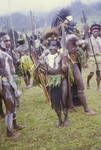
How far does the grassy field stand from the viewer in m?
9.10

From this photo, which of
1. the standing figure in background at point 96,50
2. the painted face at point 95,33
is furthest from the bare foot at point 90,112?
the painted face at point 95,33

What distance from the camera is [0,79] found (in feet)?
31.7

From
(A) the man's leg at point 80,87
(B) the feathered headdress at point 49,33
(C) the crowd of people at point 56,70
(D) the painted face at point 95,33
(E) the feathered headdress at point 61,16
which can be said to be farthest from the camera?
(D) the painted face at point 95,33

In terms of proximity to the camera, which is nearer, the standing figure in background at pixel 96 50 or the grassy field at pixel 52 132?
the grassy field at pixel 52 132

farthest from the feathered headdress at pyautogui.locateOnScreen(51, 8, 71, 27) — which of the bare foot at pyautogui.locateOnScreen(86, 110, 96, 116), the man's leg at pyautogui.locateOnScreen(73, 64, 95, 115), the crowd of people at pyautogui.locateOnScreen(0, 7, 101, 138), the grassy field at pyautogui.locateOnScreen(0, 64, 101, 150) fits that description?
the bare foot at pyautogui.locateOnScreen(86, 110, 96, 116)

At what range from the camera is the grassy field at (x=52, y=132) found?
9.10 metres

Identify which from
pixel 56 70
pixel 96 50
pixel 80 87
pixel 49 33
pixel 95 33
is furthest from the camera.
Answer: pixel 96 50

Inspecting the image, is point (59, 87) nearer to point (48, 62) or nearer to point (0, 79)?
point (48, 62)

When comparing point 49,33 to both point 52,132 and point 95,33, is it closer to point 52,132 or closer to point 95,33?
point 52,132

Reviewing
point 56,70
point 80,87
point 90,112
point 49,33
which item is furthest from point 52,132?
point 49,33

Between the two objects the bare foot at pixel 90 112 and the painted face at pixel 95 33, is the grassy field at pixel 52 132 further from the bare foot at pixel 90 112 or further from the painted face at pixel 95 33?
the painted face at pixel 95 33

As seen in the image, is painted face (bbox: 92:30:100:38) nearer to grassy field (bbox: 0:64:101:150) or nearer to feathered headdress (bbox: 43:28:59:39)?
grassy field (bbox: 0:64:101:150)

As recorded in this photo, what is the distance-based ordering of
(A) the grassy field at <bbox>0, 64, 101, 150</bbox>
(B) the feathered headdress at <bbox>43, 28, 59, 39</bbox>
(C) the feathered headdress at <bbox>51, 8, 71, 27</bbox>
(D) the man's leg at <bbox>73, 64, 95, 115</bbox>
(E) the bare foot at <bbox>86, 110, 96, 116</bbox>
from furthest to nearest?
1. (C) the feathered headdress at <bbox>51, 8, 71, 27</bbox>
2. (D) the man's leg at <bbox>73, 64, 95, 115</bbox>
3. (E) the bare foot at <bbox>86, 110, 96, 116</bbox>
4. (B) the feathered headdress at <bbox>43, 28, 59, 39</bbox>
5. (A) the grassy field at <bbox>0, 64, 101, 150</bbox>

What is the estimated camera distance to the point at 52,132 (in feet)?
33.0
